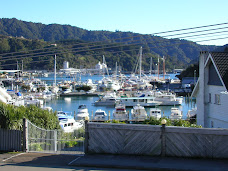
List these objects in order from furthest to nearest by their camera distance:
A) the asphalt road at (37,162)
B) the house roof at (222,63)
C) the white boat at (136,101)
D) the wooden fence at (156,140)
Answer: the white boat at (136,101), the house roof at (222,63), the wooden fence at (156,140), the asphalt road at (37,162)

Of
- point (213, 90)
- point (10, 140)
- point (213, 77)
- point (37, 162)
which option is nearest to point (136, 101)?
point (213, 90)

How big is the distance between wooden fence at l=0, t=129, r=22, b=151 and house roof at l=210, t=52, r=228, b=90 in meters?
12.6

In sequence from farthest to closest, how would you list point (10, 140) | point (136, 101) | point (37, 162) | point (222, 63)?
point (136, 101) < point (222, 63) < point (10, 140) < point (37, 162)

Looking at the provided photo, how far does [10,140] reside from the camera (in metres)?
12.8

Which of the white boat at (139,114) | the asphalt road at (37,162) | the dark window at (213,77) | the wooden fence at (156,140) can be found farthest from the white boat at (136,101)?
the asphalt road at (37,162)

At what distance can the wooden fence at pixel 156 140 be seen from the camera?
11203mm

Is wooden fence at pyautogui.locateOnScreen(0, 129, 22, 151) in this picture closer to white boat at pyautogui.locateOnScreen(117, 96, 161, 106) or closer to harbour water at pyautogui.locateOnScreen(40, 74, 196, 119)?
harbour water at pyautogui.locateOnScreen(40, 74, 196, 119)

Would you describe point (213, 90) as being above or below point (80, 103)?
above

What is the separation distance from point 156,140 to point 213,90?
36.6ft

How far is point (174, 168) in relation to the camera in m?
10.2

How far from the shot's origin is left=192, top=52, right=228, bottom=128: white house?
19.7 m

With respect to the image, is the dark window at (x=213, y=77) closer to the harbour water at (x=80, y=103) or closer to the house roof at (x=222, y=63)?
the house roof at (x=222, y=63)

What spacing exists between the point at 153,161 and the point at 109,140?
1975mm

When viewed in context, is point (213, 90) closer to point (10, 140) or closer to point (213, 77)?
point (213, 77)
